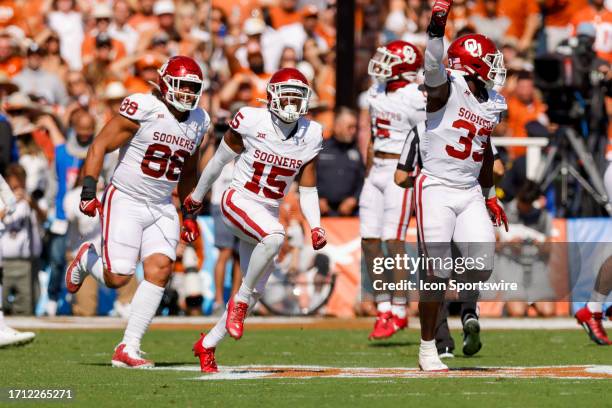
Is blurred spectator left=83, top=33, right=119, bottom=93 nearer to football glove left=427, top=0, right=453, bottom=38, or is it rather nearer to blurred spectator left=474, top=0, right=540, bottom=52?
blurred spectator left=474, top=0, right=540, bottom=52

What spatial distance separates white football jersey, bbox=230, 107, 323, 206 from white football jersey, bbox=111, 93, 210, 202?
648mm

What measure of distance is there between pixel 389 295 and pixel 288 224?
3.36 m

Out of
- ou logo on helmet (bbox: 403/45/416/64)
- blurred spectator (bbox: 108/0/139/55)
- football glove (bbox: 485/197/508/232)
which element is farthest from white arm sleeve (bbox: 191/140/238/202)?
blurred spectator (bbox: 108/0/139/55)

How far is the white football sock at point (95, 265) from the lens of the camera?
415 inches

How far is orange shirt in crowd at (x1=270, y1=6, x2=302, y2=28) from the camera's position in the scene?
19.2m

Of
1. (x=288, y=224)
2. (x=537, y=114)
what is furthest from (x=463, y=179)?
(x=537, y=114)

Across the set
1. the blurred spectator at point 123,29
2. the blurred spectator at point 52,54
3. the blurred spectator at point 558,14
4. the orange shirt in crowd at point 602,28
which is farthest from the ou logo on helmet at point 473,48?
the blurred spectator at point 123,29

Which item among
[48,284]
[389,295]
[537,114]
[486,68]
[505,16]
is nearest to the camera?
[486,68]

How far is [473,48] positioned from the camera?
31.6 feet

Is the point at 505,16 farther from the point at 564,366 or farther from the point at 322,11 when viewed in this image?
the point at 564,366

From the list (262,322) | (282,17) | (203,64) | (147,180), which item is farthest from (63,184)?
(147,180)

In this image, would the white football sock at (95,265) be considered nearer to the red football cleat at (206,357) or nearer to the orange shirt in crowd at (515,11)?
the red football cleat at (206,357)

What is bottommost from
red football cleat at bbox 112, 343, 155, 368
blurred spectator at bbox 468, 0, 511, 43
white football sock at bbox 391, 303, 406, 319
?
white football sock at bbox 391, 303, 406, 319

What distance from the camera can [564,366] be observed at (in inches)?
396
